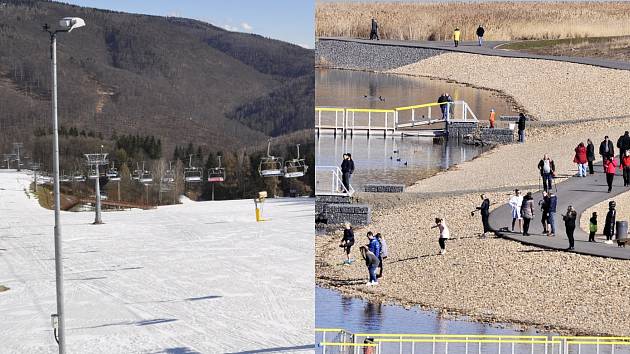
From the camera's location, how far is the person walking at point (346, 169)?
8102 mm

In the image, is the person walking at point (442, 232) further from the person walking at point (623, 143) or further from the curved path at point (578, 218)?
the person walking at point (623, 143)

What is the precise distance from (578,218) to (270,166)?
30678 mm

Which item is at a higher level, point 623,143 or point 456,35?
point 456,35

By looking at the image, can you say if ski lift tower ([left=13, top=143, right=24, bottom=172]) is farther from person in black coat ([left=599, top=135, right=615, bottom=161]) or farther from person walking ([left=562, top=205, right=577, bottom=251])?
person walking ([left=562, top=205, right=577, bottom=251])

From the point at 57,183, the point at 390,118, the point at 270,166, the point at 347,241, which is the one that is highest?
the point at 390,118

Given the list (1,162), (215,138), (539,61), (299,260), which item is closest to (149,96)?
(215,138)

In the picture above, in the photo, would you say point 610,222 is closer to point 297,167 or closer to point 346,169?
point 346,169

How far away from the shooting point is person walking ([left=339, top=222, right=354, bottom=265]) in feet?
26.8

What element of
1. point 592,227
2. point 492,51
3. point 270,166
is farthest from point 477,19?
point 270,166

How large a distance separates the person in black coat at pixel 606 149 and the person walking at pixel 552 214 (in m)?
0.46

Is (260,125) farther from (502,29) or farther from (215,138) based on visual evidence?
(502,29)

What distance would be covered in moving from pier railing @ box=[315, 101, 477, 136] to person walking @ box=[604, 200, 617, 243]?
1.08 meters

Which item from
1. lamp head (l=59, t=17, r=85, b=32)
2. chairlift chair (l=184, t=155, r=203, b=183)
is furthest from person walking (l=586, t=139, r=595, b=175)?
chairlift chair (l=184, t=155, r=203, b=183)

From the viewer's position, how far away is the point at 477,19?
9.27 metres
